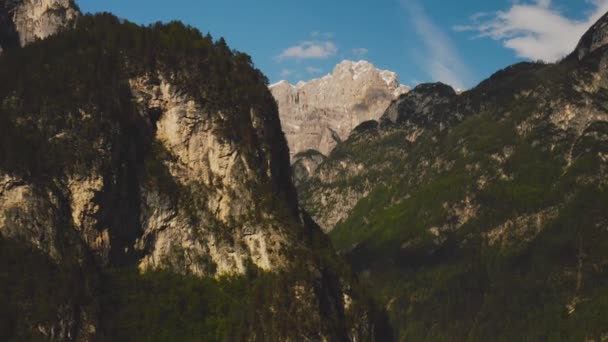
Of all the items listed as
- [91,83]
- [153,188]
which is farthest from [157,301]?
[91,83]

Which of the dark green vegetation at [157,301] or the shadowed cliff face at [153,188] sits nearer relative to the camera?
the dark green vegetation at [157,301]

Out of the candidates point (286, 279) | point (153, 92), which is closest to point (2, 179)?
point (153, 92)

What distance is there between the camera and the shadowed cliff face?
158 meters

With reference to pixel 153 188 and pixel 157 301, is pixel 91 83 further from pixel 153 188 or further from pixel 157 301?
pixel 157 301

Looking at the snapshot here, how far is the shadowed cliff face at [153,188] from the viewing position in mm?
158250

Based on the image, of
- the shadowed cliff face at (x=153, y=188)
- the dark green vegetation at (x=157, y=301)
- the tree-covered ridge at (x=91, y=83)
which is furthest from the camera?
the tree-covered ridge at (x=91, y=83)

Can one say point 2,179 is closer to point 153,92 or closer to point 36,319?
point 36,319

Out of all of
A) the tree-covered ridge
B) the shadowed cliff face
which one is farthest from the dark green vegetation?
the tree-covered ridge

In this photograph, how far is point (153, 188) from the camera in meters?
177

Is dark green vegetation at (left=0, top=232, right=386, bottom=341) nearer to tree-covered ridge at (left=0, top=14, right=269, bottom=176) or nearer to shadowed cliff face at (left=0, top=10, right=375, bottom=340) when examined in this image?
shadowed cliff face at (left=0, top=10, right=375, bottom=340)

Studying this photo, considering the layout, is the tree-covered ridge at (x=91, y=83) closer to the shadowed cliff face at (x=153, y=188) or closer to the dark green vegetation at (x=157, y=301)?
the shadowed cliff face at (x=153, y=188)

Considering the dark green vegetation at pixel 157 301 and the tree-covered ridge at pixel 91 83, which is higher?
the tree-covered ridge at pixel 91 83

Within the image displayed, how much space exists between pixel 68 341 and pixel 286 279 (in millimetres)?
44499

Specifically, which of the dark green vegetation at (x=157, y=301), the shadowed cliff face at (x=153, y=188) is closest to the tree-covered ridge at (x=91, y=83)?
the shadowed cliff face at (x=153, y=188)
